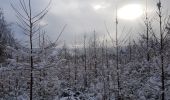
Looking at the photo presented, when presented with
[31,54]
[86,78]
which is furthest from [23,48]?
[86,78]

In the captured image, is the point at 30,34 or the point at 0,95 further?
the point at 0,95

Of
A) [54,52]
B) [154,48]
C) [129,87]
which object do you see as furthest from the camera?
[129,87]

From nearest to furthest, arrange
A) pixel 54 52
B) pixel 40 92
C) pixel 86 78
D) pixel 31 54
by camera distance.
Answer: pixel 31 54
pixel 54 52
pixel 40 92
pixel 86 78

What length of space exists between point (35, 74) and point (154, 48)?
25.8ft

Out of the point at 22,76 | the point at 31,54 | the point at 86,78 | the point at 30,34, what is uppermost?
the point at 30,34

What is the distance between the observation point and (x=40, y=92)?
23062mm

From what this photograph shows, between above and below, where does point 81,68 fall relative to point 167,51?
below

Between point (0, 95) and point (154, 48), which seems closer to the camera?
point (154, 48)

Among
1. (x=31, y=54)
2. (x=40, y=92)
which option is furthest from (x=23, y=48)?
(x=40, y=92)

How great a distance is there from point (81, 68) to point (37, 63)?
4492 centimetres

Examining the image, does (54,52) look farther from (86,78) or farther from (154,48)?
(86,78)

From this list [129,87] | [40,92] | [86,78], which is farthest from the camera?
[86,78]

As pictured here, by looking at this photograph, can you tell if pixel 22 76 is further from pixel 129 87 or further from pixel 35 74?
pixel 129 87

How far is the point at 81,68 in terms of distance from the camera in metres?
58.7
